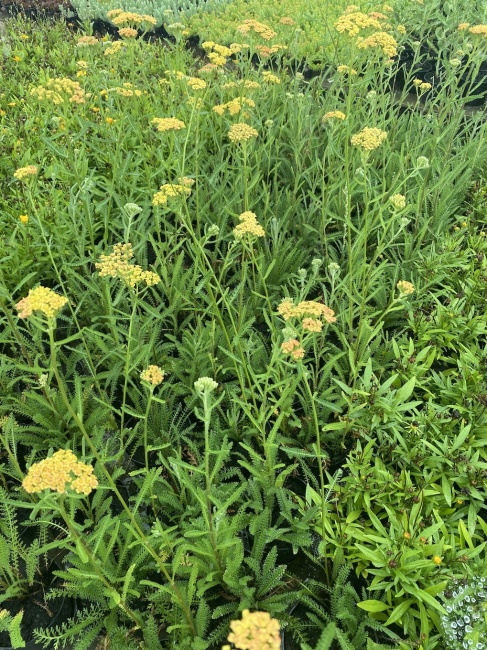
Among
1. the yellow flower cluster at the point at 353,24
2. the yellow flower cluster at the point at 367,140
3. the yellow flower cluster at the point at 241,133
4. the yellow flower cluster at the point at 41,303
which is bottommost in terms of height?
the yellow flower cluster at the point at 41,303

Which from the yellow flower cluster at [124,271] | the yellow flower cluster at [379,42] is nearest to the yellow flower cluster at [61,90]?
the yellow flower cluster at [124,271]

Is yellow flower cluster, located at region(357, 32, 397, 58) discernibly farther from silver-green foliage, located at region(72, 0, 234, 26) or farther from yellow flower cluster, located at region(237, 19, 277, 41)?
silver-green foliage, located at region(72, 0, 234, 26)

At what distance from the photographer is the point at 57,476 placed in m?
1.11

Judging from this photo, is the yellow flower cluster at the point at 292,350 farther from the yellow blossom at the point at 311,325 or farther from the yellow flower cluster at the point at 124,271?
the yellow flower cluster at the point at 124,271

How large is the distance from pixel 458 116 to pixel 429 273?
3.84ft

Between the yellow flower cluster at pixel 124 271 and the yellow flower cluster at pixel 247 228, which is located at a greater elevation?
the yellow flower cluster at pixel 247 228

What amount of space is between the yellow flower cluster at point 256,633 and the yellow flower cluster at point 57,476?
1.72 feet

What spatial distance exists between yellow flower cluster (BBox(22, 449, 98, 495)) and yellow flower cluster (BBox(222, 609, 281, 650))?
524mm

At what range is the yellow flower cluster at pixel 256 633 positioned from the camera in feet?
2.48

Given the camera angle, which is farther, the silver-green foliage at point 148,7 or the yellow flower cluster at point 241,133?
the silver-green foliage at point 148,7

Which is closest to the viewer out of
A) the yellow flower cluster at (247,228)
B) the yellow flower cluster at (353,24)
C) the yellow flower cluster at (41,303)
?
the yellow flower cluster at (41,303)

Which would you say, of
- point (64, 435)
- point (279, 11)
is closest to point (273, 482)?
point (64, 435)

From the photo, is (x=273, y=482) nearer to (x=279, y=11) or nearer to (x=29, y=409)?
(x=29, y=409)

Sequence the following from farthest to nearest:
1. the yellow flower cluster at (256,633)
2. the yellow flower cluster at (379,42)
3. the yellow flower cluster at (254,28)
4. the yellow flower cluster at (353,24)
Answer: the yellow flower cluster at (254,28) → the yellow flower cluster at (379,42) → the yellow flower cluster at (353,24) → the yellow flower cluster at (256,633)
